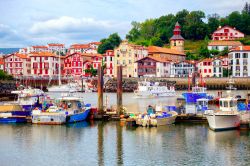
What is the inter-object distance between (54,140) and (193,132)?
1045 centimetres

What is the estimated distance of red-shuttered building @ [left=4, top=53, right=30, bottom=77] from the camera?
13725 cm

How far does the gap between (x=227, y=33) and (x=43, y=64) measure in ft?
164

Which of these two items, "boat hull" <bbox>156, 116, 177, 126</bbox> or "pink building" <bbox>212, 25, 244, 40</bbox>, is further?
"pink building" <bbox>212, 25, 244, 40</bbox>

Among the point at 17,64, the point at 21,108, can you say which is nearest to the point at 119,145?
the point at 21,108

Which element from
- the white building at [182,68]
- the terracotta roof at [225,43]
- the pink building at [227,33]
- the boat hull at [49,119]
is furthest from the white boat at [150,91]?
the pink building at [227,33]

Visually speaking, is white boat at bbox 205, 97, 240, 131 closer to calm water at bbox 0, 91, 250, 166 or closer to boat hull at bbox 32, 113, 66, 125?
calm water at bbox 0, 91, 250, 166

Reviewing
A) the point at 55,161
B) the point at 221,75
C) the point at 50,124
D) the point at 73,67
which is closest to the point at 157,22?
the point at 73,67

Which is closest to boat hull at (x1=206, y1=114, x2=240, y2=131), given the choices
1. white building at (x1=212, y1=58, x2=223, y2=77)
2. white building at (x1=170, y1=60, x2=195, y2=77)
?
white building at (x1=212, y1=58, x2=223, y2=77)

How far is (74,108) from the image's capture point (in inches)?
1884

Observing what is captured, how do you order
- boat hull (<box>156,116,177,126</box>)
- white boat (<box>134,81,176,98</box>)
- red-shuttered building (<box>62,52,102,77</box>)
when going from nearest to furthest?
boat hull (<box>156,116,177,126</box>) → white boat (<box>134,81,176,98</box>) → red-shuttered building (<box>62,52,102,77</box>)

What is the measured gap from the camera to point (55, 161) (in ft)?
104

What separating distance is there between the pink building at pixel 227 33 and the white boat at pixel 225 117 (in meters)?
106

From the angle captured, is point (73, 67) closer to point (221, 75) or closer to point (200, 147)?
point (221, 75)

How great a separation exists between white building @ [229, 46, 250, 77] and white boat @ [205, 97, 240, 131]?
73.0 meters
